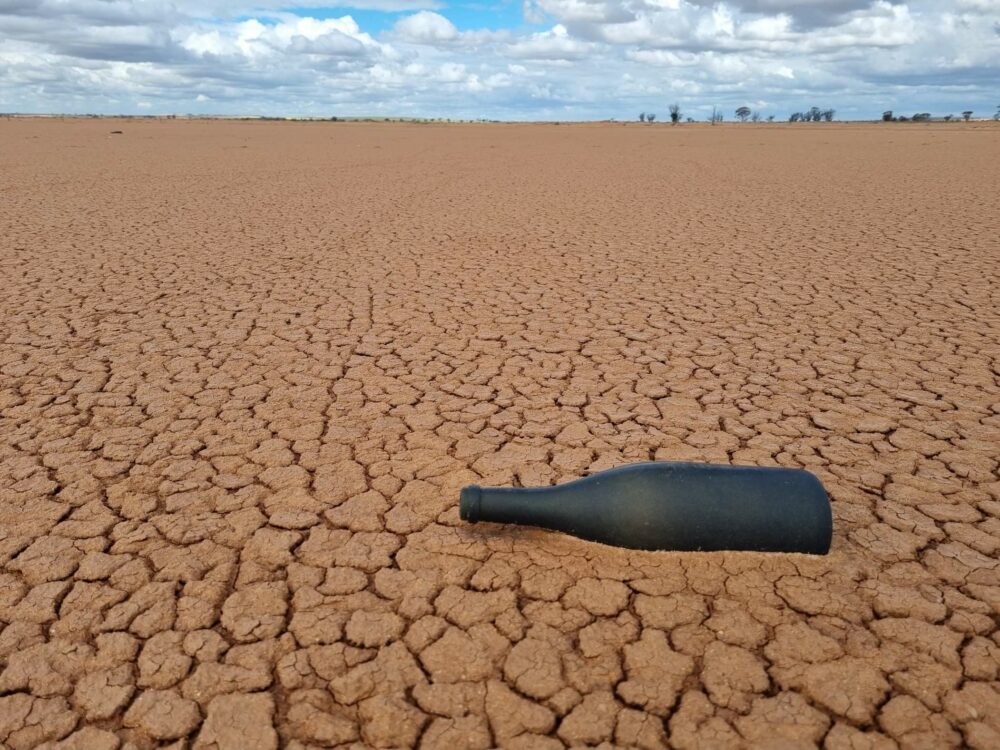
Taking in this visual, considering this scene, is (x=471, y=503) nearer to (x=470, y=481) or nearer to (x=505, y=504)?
(x=505, y=504)

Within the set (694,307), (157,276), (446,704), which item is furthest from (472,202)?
(446,704)

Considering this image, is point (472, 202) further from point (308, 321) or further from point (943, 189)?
point (943, 189)

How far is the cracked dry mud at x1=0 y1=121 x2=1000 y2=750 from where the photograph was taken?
61.7 inches

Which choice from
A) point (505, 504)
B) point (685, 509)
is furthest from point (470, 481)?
point (685, 509)

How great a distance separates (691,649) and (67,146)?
947 inches

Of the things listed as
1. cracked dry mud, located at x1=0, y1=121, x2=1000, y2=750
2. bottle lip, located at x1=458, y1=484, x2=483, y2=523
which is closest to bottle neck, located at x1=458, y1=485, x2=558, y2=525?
bottle lip, located at x1=458, y1=484, x2=483, y2=523

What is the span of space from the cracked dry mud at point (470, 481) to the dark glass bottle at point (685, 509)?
7 centimetres

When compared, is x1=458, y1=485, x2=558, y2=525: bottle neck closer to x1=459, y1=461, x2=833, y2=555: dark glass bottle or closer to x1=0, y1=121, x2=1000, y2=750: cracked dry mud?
x1=459, y1=461, x2=833, y2=555: dark glass bottle

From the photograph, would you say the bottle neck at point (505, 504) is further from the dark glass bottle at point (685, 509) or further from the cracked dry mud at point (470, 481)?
the cracked dry mud at point (470, 481)

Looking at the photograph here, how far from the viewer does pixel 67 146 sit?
2062 centimetres

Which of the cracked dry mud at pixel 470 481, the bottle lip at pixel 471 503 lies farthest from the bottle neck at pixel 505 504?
the cracked dry mud at pixel 470 481

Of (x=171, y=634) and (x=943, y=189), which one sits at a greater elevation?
(x=943, y=189)

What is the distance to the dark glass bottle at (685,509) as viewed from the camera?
78.0 inches

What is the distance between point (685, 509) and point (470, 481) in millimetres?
798
